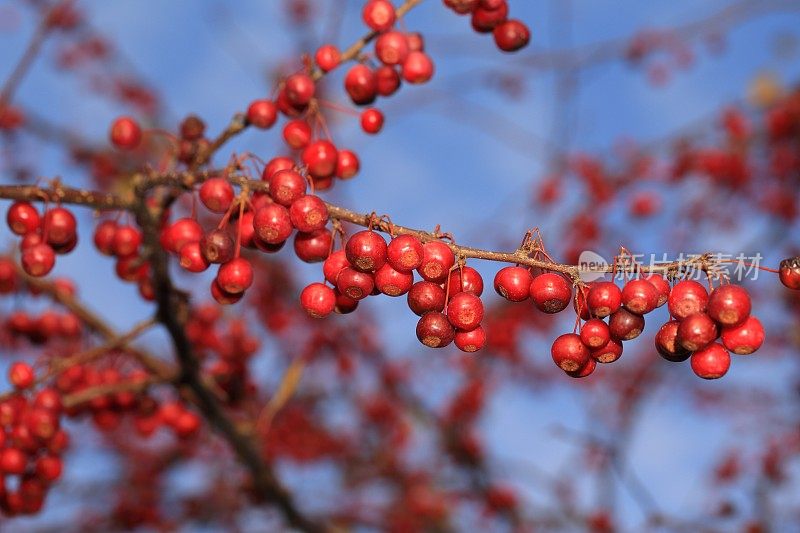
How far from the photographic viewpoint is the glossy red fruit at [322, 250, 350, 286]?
1815 mm

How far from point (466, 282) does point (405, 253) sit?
0.63 feet

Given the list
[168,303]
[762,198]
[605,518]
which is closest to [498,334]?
[605,518]

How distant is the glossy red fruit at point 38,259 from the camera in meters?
2.21

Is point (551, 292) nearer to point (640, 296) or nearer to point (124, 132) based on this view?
point (640, 296)

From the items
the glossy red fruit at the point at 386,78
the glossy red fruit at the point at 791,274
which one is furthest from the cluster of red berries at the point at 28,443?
the glossy red fruit at the point at 791,274

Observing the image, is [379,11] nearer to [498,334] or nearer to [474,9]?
[474,9]

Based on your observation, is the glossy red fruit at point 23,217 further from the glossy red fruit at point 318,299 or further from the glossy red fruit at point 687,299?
the glossy red fruit at point 687,299

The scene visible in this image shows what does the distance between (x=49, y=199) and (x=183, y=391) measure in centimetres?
148

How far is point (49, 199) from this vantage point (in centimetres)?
215

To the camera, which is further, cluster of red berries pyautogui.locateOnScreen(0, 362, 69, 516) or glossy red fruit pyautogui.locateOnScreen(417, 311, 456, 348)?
cluster of red berries pyautogui.locateOnScreen(0, 362, 69, 516)

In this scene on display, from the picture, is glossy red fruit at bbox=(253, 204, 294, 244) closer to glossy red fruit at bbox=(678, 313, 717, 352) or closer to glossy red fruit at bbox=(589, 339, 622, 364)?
glossy red fruit at bbox=(589, 339, 622, 364)

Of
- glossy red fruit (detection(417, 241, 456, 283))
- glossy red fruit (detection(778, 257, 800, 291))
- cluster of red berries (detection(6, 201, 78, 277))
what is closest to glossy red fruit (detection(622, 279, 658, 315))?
glossy red fruit (detection(778, 257, 800, 291))

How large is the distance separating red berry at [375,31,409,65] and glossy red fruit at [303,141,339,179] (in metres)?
0.36

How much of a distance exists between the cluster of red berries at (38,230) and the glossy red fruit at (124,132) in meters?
0.49
